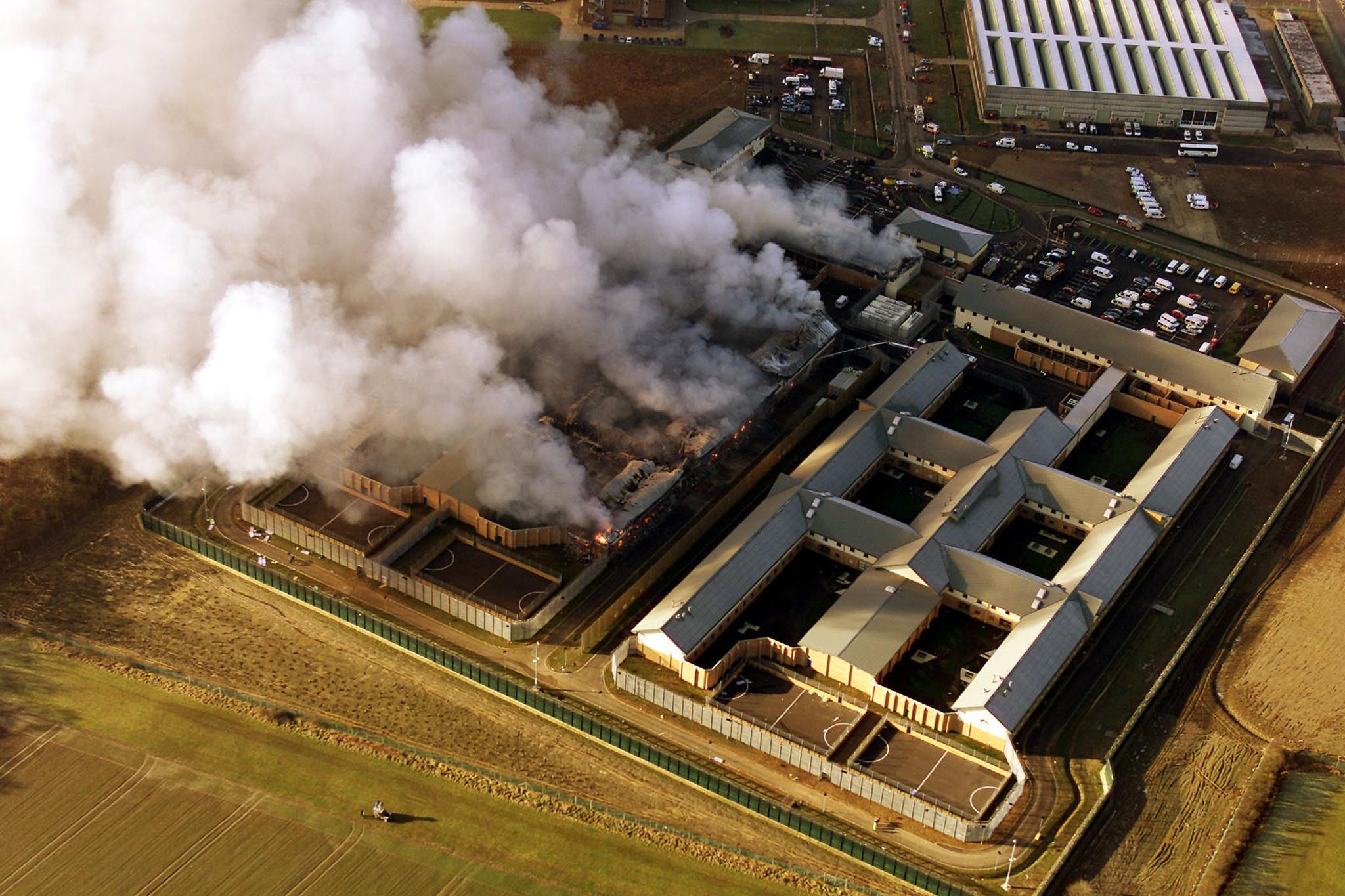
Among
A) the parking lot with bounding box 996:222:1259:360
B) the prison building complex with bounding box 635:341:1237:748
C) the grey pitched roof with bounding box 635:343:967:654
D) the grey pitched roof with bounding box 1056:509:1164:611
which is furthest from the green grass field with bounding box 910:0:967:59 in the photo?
the grey pitched roof with bounding box 1056:509:1164:611

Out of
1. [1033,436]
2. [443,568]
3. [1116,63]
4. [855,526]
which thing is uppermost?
[1116,63]

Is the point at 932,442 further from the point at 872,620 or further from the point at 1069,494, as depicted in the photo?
the point at 872,620

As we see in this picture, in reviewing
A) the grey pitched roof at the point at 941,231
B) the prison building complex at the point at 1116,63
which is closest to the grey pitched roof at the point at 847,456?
the grey pitched roof at the point at 941,231

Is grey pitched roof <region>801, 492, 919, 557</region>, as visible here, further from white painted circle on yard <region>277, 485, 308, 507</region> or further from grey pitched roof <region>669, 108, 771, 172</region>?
grey pitched roof <region>669, 108, 771, 172</region>

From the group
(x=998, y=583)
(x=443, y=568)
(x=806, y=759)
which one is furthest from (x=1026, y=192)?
(x=806, y=759)

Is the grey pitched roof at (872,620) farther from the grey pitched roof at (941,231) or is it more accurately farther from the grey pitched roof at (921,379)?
the grey pitched roof at (941,231)

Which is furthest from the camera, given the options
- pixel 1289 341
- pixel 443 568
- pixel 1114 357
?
pixel 1289 341

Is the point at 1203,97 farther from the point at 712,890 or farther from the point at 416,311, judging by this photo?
the point at 712,890
